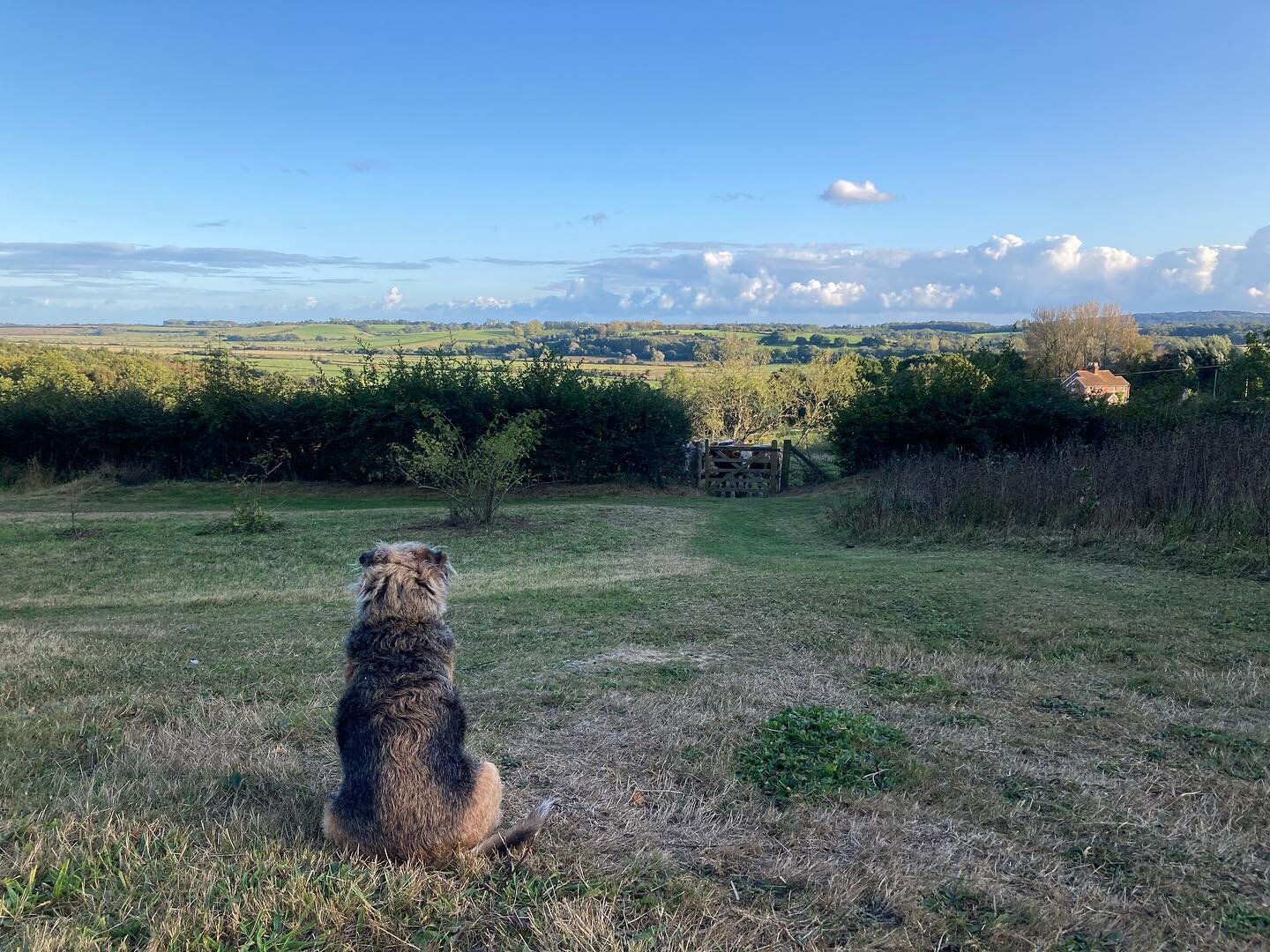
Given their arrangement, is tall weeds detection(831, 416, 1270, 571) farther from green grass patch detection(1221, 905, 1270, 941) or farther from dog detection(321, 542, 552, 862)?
dog detection(321, 542, 552, 862)

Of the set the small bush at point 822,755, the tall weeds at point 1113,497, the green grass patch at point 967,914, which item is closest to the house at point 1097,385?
the tall weeds at point 1113,497

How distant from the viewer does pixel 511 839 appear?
10.3 feet

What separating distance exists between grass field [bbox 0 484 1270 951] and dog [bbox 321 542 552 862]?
11 cm

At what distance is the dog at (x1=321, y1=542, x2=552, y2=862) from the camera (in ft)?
9.85

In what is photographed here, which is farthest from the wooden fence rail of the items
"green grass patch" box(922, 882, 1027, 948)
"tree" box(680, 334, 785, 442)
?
"green grass patch" box(922, 882, 1027, 948)

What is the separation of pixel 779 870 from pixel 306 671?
4.33m

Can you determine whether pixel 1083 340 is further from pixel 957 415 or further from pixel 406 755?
pixel 406 755

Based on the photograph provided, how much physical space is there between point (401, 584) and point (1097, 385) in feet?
114

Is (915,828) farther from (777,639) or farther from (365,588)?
(777,639)

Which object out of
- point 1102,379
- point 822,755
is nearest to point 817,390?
point 1102,379

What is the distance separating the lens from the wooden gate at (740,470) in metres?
23.9

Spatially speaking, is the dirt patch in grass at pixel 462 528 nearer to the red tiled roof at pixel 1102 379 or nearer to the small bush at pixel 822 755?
the small bush at pixel 822 755

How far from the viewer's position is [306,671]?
20.1 feet

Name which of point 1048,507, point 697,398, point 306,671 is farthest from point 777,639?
point 697,398
